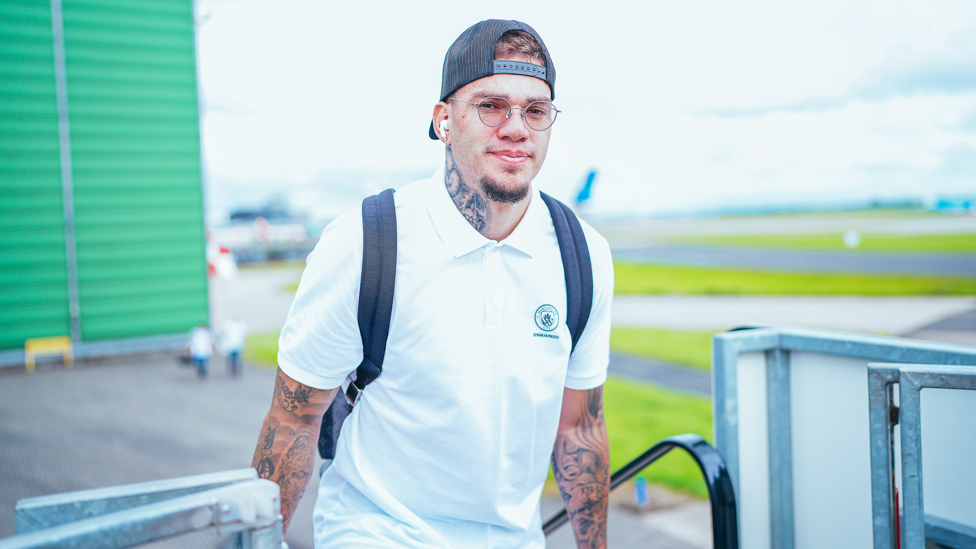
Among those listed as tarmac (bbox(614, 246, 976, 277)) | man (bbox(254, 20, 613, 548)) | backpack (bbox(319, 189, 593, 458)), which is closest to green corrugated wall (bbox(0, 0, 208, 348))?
backpack (bbox(319, 189, 593, 458))

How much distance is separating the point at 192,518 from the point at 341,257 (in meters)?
0.71

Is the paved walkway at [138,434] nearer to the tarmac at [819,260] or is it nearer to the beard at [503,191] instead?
the beard at [503,191]

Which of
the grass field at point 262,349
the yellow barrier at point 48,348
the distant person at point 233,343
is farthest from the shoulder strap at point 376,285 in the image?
the yellow barrier at point 48,348

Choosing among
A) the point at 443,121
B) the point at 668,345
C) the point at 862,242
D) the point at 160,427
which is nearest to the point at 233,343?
the point at 160,427

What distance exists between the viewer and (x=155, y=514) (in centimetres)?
84

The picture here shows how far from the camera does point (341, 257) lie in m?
1.49

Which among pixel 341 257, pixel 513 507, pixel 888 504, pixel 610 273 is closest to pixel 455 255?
pixel 341 257

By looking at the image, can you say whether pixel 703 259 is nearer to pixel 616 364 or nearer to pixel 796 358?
pixel 616 364

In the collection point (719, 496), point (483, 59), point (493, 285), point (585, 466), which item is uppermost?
point (483, 59)

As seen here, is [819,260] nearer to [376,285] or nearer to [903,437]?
[903,437]

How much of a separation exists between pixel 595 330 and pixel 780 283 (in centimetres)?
2254

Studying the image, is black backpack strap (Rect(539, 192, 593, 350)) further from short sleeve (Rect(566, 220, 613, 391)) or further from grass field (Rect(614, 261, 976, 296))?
grass field (Rect(614, 261, 976, 296))

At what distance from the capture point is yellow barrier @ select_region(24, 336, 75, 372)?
9227mm

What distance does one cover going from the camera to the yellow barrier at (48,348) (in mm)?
9227
